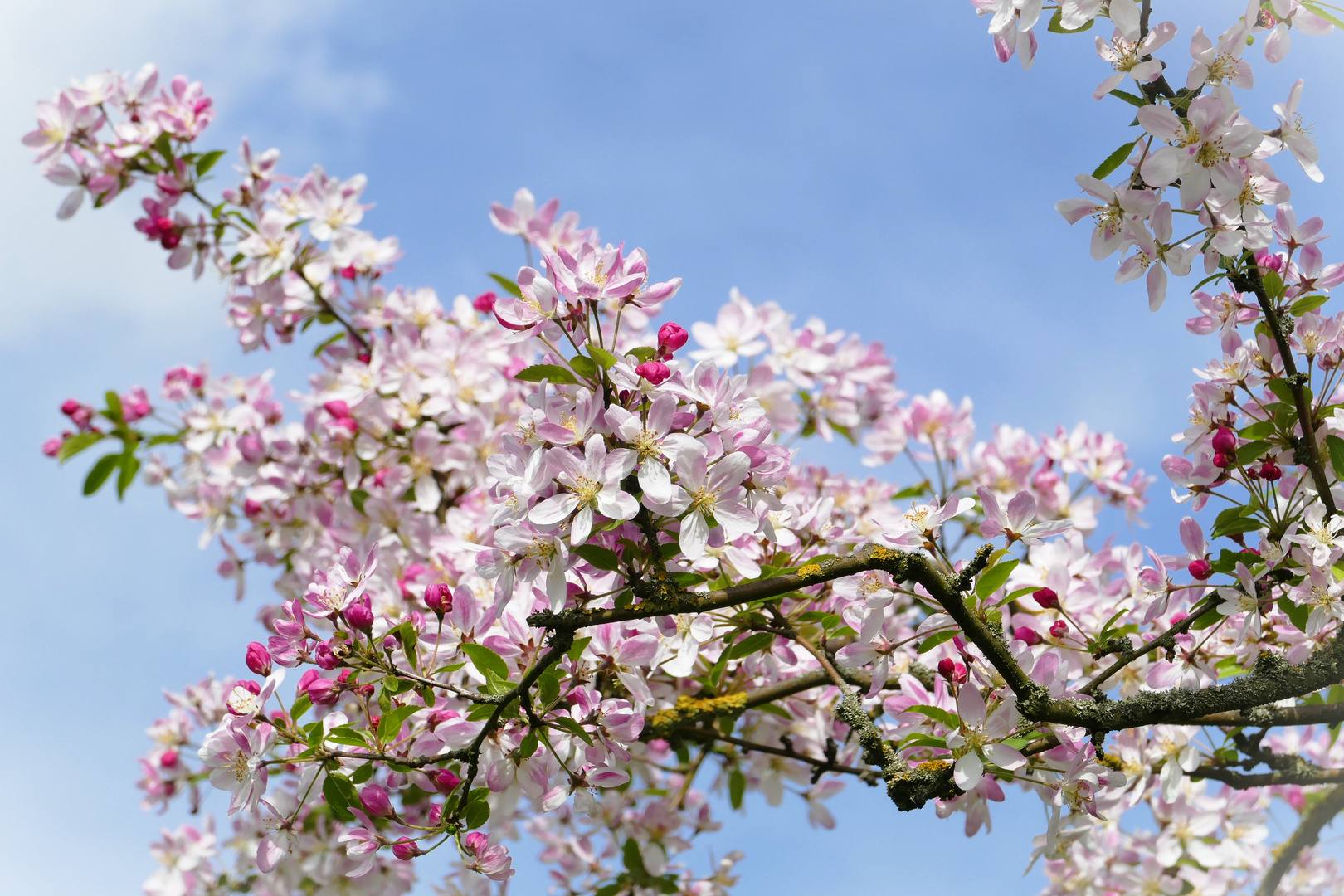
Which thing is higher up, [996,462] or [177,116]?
[177,116]

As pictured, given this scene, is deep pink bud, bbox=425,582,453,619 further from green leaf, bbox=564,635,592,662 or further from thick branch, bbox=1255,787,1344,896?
thick branch, bbox=1255,787,1344,896

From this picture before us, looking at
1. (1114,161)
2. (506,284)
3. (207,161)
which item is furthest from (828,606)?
(207,161)

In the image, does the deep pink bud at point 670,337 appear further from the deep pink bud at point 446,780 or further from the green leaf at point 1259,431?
the green leaf at point 1259,431

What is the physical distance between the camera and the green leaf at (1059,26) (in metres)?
1.72

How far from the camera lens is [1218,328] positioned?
2049mm

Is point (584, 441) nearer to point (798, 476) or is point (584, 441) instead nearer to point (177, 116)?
point (798, 476)

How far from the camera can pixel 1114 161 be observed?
1772mm

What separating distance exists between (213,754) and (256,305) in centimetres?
239

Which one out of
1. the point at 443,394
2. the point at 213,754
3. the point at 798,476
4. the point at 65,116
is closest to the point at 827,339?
the point at 798,476

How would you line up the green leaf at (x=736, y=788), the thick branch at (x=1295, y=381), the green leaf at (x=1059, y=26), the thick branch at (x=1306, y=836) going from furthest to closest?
the green leaf at (x=736, y=788) → the thick branch at (x=1306, y=836) → the thick branch at (x=1295, y=381) → the green leaf at (x=1059, y=26)

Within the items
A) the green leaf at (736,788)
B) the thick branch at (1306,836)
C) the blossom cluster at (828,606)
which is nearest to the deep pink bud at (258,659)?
the blossom cluster at (828,606)

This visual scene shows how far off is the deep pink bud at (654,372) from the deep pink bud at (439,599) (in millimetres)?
610

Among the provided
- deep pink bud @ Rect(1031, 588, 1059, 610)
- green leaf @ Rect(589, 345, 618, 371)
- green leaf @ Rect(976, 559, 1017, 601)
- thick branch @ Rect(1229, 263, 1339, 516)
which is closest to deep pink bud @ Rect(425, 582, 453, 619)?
green leaf @ Rect(589, 345, 618, 371)

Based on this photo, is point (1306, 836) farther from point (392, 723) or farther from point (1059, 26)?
point (392, 723)
